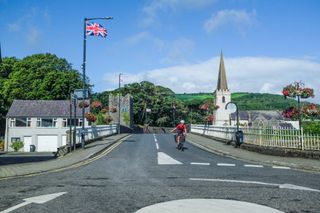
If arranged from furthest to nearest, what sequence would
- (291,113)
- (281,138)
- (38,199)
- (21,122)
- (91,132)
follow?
1. (21,122)
2. (91,132)
3. (291,113)
4. (281,138)
5. (38,199)

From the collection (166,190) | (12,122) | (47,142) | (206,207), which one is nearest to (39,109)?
(12,122)

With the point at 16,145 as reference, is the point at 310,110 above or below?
above

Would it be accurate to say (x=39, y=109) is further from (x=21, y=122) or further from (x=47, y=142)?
(x=47, y=142)

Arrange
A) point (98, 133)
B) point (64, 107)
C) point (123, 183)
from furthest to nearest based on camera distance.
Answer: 1. point (64, 107)
2. point (98, 133)
3. point (123, 183)

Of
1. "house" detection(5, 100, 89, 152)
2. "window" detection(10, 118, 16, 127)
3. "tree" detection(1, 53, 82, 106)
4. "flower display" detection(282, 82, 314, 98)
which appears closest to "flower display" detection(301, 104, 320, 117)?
"flower display" detection(282, 82, 314, 98)

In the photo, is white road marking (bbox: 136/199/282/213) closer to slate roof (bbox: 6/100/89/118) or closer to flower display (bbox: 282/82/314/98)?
flower display (bbox: 282/82/314/98)

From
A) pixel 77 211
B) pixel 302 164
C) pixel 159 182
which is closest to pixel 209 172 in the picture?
pixel 159 182

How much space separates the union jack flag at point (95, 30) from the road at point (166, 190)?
13.0 meters

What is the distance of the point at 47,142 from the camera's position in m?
66.8

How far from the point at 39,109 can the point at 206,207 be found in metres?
66.1

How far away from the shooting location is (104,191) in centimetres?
839

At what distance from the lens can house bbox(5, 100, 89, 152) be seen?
66312 millimetres

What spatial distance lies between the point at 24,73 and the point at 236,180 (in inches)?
2702

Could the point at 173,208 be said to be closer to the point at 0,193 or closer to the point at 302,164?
the point at 0,193
